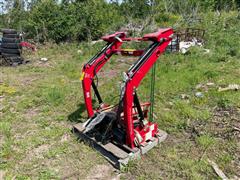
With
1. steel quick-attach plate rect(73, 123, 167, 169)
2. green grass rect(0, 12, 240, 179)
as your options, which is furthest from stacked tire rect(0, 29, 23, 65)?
steel quick-attach plate rect(73, 123, 167, 169)

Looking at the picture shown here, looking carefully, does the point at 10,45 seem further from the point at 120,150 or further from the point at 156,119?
the point at 120,150

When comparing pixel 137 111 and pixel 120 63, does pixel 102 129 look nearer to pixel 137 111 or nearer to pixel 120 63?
pixel 137 111

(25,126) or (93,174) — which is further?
(25,126)

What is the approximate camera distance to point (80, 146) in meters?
3.28

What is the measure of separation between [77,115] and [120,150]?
1477 mm

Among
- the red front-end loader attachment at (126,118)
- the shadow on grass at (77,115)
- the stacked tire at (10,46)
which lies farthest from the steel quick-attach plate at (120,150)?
the stacked tire at (10,46)

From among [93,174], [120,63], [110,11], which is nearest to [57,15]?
[110,11]

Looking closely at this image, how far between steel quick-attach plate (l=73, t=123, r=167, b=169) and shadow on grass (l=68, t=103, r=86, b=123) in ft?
2.33

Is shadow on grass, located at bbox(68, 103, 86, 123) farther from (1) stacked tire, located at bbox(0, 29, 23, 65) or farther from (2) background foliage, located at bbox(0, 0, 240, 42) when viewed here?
(2) background foliage, located at bbox(0, 0, 240, 42)

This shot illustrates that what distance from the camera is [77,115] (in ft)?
13.8

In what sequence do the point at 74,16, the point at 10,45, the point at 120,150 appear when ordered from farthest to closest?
1. the point at 74,16
2. the point at 10,45
3. the point at 120,150

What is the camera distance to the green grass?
283cm

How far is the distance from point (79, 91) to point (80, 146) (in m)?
2.14

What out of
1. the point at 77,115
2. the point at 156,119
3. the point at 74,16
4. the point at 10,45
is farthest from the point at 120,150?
the point at 74,16
